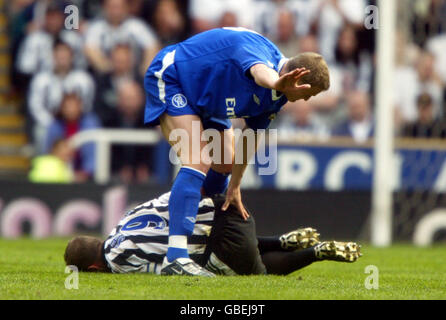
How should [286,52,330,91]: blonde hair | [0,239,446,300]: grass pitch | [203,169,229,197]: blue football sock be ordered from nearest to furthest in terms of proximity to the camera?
[0,239,446,300]: grass pitch
[286,52,330,91]: blonde hair
[203,169,229,197]: blue football sock

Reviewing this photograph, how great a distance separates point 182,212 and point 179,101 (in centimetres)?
80

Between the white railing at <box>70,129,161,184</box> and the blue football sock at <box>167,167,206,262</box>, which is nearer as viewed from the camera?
the blue football sock at <box>167,167,206,262</box>

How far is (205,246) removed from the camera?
19.1 ft

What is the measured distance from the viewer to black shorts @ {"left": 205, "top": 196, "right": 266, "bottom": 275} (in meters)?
5.71

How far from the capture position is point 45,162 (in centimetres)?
1164

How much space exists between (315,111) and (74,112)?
333 centimetres

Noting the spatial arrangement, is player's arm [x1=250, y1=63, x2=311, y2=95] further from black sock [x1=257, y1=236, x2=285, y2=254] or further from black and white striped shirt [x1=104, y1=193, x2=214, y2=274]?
black sock [x1=257, y1=236, x2=285, y2=254]

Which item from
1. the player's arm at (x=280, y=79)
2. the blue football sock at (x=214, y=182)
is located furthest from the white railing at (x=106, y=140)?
the player's arm at (x=280, y=79)

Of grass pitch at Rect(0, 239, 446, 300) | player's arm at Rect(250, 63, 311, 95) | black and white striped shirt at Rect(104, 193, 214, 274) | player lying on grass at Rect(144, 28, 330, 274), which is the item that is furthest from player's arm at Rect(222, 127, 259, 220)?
player's arm at Rect(250, 63, 311, 95)

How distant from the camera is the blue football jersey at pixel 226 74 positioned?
5742 millimetres

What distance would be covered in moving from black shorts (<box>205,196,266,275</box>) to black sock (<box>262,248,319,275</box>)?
79 mm

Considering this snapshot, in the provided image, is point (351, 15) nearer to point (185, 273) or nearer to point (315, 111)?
point (315, 111)
